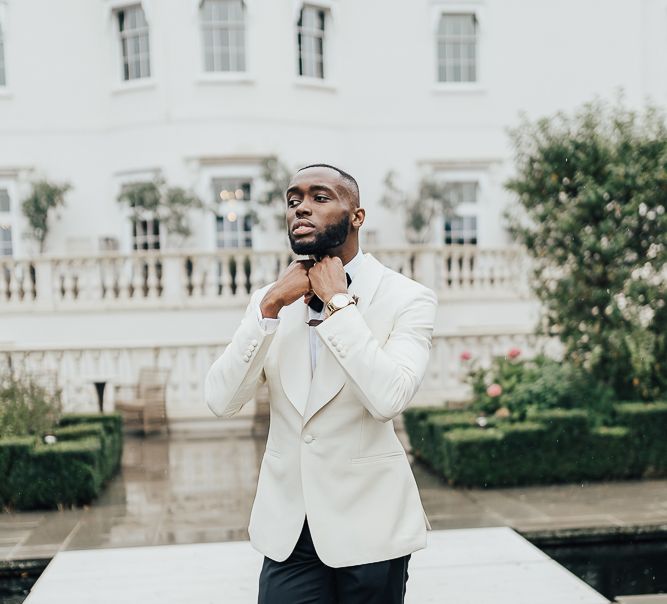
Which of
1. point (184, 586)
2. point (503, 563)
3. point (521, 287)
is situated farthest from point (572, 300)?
point (521, 287)

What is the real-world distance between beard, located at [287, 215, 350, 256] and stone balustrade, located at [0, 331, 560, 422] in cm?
951

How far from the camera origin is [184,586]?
429 centimetres

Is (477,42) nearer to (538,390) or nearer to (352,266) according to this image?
(538,390)

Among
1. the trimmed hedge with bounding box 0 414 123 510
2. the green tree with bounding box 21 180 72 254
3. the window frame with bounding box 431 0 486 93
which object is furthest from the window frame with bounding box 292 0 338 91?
the trimmed hedge with bounding box 0 414 123 510

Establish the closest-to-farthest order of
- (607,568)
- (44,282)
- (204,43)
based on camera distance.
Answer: (607,568) < (44,282) < (204,43)

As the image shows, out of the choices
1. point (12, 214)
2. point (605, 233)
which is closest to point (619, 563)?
point (605, 233)

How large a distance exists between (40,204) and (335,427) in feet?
52.2

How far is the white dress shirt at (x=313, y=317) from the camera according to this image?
2.43m

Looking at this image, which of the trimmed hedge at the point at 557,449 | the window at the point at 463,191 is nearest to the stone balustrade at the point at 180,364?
the trimmed hedge at the point at 557,449

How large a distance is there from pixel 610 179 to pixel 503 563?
4.60m

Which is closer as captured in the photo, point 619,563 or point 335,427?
point 335,427

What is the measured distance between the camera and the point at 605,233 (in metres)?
8.07

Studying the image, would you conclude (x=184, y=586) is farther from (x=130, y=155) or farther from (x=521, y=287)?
(x=130, y=155)

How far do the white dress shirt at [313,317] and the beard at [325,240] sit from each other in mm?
159
